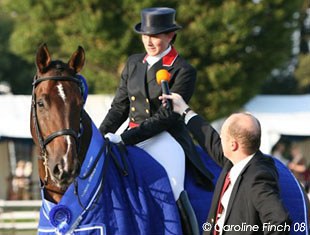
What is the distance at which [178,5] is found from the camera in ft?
77.6

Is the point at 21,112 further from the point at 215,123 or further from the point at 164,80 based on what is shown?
the point at 164,80

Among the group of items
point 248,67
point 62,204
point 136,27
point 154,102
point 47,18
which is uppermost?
point 136,27

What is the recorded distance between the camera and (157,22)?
758 centimetres

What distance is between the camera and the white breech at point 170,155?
23.7ft

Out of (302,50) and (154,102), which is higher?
(154,102)

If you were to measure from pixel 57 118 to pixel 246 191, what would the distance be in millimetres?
1814

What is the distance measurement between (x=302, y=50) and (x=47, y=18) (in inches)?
984

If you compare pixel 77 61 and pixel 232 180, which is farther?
pixel 77 61

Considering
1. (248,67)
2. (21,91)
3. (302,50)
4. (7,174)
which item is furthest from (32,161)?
(302,50)

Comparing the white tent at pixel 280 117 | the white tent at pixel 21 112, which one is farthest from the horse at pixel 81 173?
the white tent at pixel 280 117

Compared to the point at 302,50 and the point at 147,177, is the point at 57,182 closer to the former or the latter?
the point at 147,177

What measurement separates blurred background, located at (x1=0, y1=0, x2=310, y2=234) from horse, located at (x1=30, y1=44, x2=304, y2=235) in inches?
598

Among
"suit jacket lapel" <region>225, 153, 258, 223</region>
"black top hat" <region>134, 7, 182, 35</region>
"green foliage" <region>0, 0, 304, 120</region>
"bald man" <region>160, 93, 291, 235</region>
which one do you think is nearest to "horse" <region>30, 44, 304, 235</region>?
"black top hat" <region>134, 7, 182, 35</region>

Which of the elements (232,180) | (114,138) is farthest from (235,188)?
(114,138)
